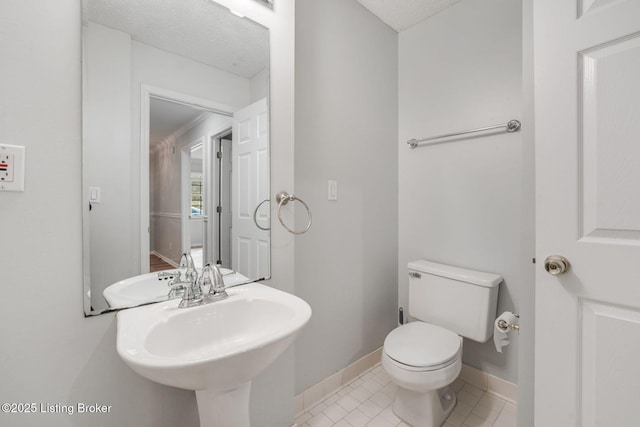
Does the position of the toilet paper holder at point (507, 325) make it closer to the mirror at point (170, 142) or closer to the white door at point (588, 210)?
the white door at point (588, 210)

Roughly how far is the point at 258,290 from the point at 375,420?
1.02 metres

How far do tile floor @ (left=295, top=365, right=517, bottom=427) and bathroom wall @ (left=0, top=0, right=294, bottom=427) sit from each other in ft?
3.20

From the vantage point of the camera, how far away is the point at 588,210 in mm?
891

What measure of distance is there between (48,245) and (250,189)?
670 mm

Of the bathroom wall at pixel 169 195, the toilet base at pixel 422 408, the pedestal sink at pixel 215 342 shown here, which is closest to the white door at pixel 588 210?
the toilet base at pixel 422 408

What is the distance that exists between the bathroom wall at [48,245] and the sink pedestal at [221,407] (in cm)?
23

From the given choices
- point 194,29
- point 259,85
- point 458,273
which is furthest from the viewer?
point 458,273

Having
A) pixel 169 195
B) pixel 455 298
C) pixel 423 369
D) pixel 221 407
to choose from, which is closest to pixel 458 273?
pixel 455 298

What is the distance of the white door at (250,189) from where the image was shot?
1.20m

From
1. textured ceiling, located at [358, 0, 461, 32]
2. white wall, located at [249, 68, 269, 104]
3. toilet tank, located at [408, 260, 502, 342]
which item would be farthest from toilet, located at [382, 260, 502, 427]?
textured ceiling, located at [358, 0, 461, 32]

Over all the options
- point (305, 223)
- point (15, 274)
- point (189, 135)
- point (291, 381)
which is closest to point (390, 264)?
point (305, 223)

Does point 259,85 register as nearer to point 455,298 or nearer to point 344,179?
point 344,179

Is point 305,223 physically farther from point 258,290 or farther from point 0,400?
point 0,400

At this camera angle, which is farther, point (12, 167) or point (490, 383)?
point (490, 383)
